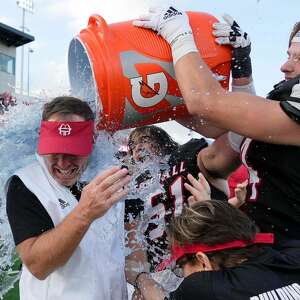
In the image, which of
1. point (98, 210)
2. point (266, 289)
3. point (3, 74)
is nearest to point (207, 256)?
point (266, 289)

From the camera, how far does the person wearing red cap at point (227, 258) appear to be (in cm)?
162

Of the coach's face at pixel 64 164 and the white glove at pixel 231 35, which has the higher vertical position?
the white glove at pixel 231 35

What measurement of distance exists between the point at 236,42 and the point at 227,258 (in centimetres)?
101

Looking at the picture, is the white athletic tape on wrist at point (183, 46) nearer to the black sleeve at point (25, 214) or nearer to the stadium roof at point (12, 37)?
the black sleeve at point (25, 214)

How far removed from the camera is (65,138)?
210cm

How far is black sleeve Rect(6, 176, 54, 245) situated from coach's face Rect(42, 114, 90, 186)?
0.57 ft

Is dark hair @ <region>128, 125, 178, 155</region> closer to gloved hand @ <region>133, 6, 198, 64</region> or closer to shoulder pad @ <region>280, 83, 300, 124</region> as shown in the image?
gloved hand @ <region>133, 6, 198, 64</region>

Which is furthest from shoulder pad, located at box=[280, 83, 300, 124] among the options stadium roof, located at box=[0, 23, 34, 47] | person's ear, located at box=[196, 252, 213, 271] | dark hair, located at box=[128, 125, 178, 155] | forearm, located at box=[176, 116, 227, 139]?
stadium roof, located at box=[0, 23, 34, 47]

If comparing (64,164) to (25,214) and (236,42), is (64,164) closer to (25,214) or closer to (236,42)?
(25,214)

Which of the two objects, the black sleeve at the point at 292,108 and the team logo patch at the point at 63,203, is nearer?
the black sleeve at the point at 292,108

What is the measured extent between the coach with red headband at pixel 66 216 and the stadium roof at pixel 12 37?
3633 cm

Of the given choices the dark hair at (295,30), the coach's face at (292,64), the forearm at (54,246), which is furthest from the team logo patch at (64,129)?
the dark hair at (295,30)

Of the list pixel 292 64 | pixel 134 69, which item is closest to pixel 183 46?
pixel 134 69

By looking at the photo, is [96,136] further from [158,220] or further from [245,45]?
[158,220]
